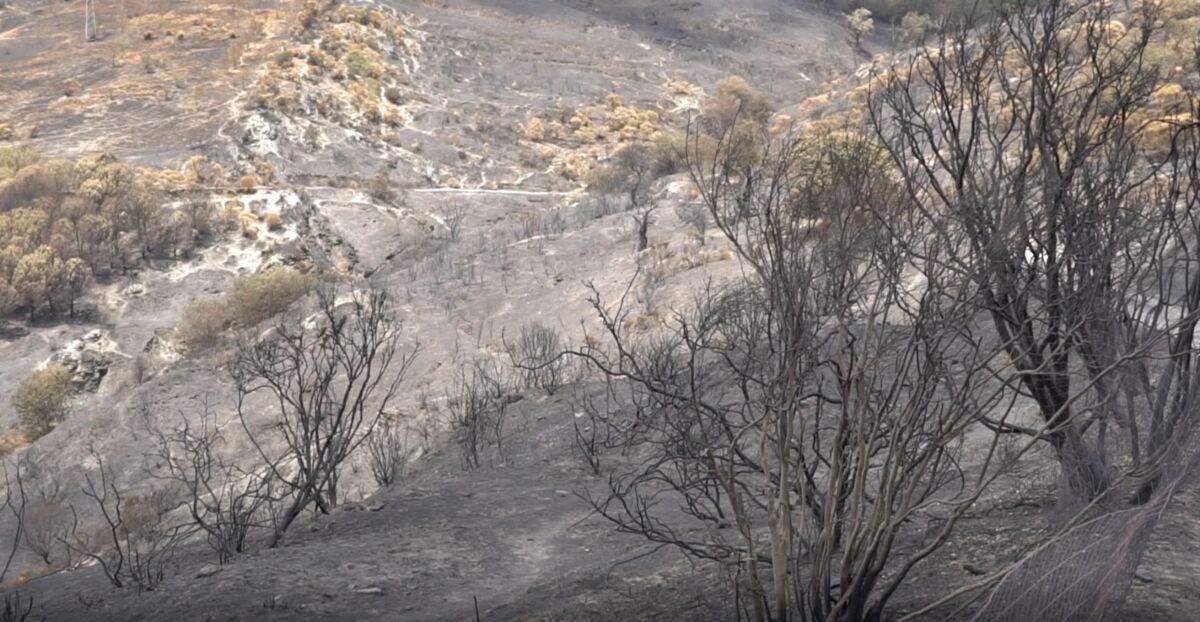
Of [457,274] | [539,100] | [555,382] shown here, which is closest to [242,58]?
[539,100]

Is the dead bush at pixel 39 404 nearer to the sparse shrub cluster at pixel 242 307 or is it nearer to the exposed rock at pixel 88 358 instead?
the exposed rock at pixel 88 358

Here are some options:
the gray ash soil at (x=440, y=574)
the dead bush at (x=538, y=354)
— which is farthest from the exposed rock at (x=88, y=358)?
the gray ash soil at (x=440, y=574)

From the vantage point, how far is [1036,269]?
17.0 ft

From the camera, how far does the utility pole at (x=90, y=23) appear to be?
49.8 m

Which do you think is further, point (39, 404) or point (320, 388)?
point (39, 404)

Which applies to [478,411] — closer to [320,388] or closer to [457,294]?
[320,388]

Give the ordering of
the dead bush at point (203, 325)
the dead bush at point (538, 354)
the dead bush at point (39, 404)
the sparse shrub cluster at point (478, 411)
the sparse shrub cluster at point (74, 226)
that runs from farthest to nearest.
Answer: the sparse shrub cluster at point (74, 226), the dead bush at point (203, 325), the dead bush at point (39, 404), the dead bush at point (538, 354), the sparse shrub cluster at point (478, 411)

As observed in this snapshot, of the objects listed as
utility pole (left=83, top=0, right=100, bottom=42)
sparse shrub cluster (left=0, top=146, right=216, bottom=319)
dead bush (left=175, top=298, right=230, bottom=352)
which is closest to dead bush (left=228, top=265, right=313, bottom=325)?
dead bush (left=175, top=298, right=230, bottom=352)

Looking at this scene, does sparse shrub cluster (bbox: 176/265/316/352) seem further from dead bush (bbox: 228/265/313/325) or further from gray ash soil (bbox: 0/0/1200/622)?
gray ash soil (bbox: 0/0/1200/622)

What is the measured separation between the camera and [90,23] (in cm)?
5144

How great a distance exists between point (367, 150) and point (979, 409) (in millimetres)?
38098

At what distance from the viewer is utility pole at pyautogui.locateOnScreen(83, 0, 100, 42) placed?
49.8 metres

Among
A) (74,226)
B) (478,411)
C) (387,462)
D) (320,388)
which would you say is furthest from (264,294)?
(320,388)

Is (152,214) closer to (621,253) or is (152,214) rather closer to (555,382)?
(621,253)
